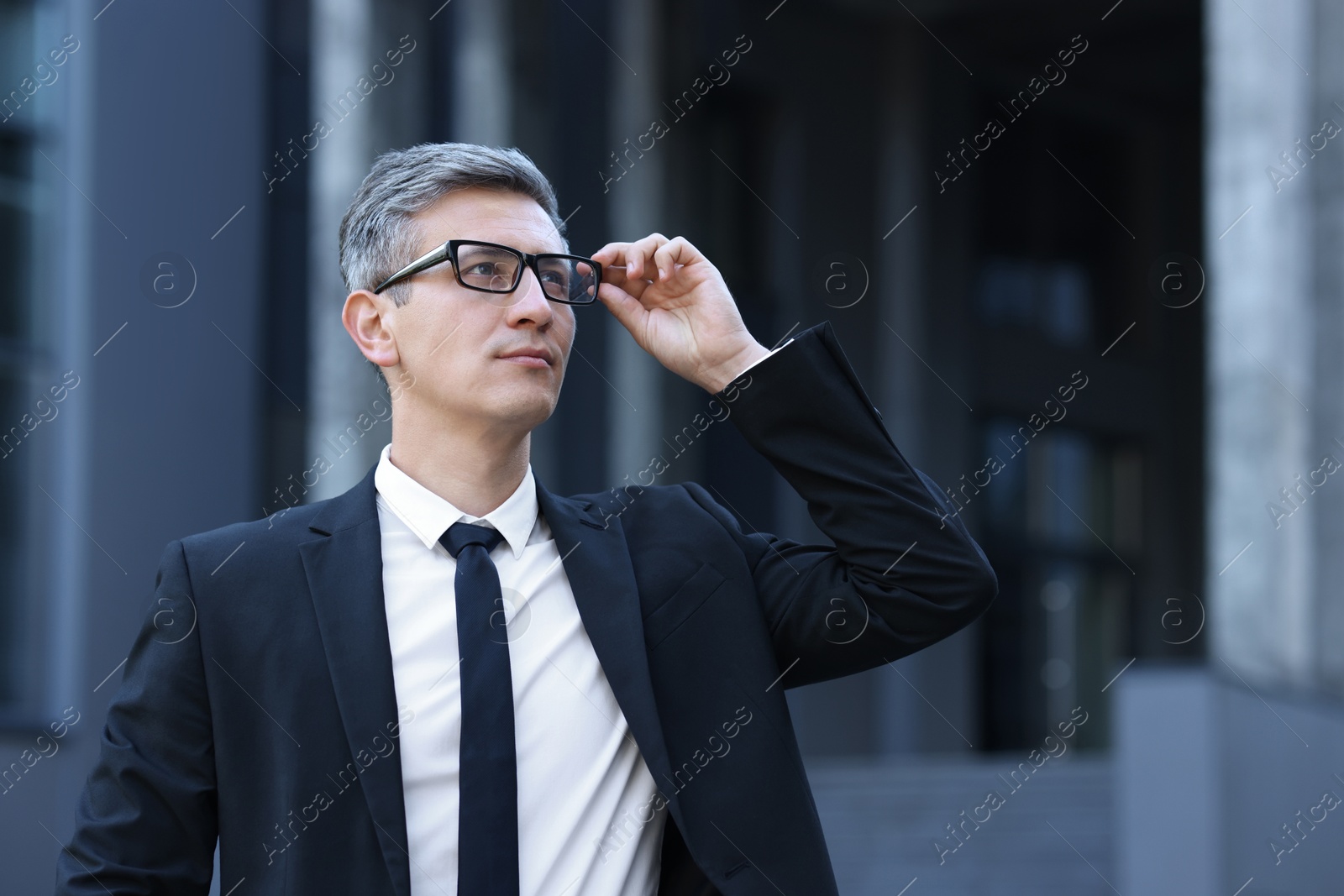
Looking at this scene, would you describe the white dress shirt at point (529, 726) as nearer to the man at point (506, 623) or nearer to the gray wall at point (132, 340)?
the man at point (506, 623)

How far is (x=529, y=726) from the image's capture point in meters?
2.23

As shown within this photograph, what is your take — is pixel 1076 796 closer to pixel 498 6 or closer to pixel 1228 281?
pixel 1228 281

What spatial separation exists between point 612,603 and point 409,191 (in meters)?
0.81

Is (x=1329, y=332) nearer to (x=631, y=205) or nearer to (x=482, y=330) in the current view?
(x=631, y=205)

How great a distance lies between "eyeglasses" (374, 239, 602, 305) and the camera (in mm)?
2375

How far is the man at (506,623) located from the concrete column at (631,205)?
10766 mm

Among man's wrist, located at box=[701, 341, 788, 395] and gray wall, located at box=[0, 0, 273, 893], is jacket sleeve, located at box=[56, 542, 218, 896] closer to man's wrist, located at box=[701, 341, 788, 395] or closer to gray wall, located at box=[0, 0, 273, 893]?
man's wrist, located at box=[701, 341, 788, 395]

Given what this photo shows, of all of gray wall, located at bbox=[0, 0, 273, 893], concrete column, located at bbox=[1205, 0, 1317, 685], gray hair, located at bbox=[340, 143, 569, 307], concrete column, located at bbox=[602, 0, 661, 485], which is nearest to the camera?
gray hair, located at bbox=[340, 143, 569, 307]

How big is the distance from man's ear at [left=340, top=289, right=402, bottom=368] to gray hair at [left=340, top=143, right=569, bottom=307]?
0.03 meters

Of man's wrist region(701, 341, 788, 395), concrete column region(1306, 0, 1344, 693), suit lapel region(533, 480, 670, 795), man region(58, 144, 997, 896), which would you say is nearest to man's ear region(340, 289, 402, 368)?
man region(58, 144, 997, 896)

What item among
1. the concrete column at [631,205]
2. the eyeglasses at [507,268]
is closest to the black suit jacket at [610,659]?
the eyeglasses at [507,268]

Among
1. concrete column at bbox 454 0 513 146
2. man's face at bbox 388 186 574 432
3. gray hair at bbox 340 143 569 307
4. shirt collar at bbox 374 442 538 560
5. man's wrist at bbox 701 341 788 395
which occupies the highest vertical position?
concrete column at bbox 454 0 513 146

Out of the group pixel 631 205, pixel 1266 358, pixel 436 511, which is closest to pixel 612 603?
pixel 436 511

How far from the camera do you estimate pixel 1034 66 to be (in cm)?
1838
